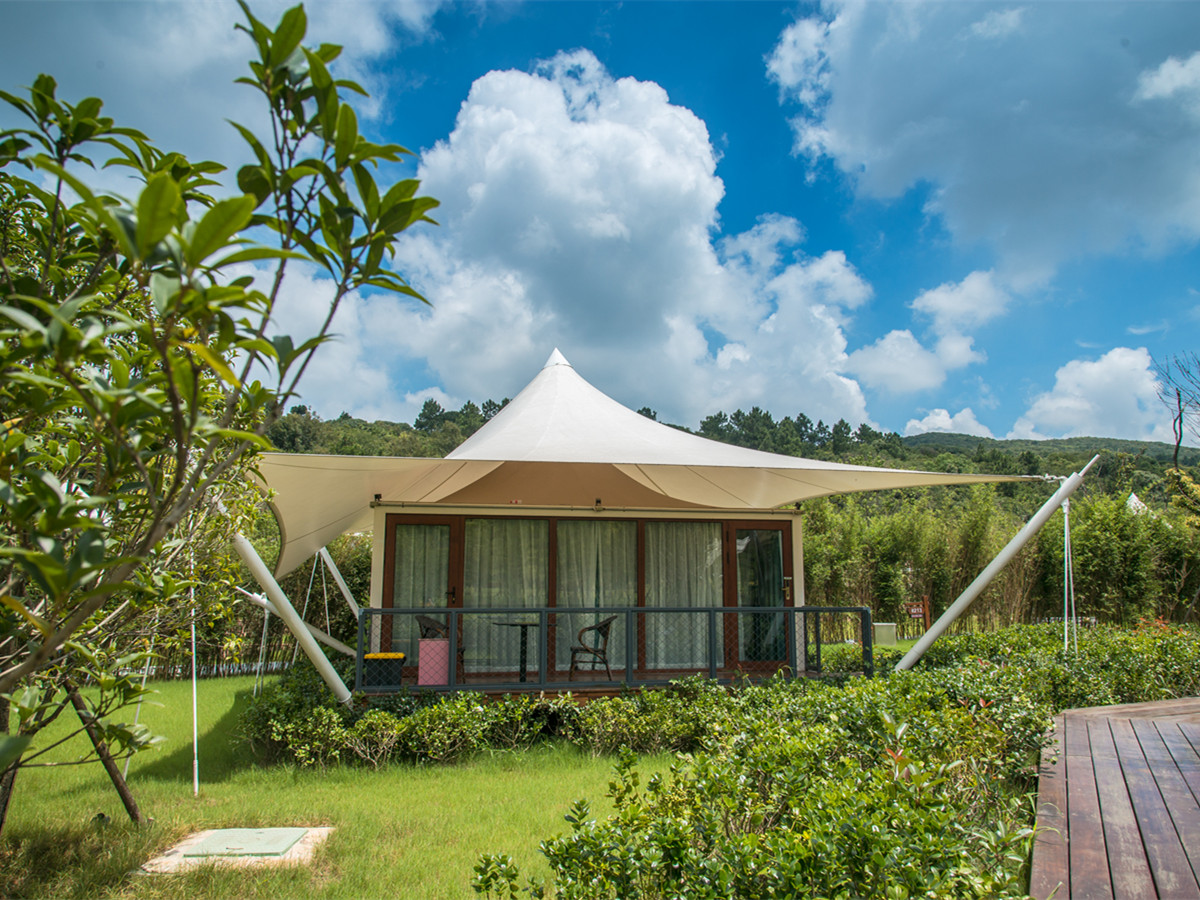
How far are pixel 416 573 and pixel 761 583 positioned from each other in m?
3.91

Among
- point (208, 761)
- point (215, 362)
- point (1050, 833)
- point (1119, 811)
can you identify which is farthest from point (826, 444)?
point (215, 362)

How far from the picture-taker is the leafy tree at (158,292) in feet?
3.05

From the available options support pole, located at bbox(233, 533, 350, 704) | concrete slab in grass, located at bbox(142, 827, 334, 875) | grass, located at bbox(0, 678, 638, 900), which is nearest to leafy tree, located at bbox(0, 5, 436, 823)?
grass, located at bbox(0, 678, 638, 900)

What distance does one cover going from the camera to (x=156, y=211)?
895mm

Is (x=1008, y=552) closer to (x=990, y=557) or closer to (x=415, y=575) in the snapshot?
(x=415, y=575)

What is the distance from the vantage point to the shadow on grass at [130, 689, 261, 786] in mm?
5480

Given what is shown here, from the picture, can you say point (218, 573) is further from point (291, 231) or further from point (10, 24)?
point (291, 231)

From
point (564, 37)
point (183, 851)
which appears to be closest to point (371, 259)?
point (183, 851)

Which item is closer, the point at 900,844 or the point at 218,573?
the point at 900,844

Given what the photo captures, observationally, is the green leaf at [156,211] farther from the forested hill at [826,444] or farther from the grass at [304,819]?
the forested hill at [826,444]

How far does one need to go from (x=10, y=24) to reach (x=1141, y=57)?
44.1 ft

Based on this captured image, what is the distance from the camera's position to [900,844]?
6.39 ft

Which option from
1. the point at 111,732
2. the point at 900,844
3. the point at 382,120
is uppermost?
the point at 382,120

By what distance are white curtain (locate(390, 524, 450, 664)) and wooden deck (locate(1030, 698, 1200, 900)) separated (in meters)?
5.62
